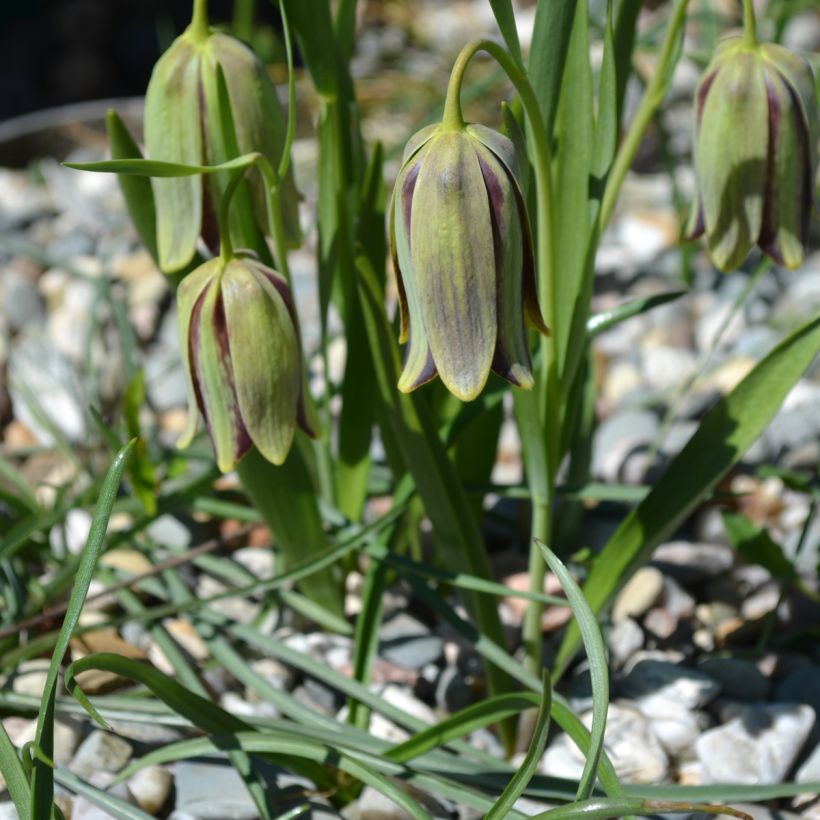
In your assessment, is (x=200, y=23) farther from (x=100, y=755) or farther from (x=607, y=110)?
(x=100, y=755)

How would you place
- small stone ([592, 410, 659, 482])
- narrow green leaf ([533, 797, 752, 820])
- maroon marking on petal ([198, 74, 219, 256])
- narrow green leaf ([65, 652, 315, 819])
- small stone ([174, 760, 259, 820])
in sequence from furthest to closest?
small stone ([592, 410, 659, 482]) → small stone ([174, 760, 259, 820]) → maroon marking on petal ([198, 74, 219, 256]) → narrow green leaf ([65, 652, 315, 819]) → narrow green leaf ([533, 797, 752, 820])

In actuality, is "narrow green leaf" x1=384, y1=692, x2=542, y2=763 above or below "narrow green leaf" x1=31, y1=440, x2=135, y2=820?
below

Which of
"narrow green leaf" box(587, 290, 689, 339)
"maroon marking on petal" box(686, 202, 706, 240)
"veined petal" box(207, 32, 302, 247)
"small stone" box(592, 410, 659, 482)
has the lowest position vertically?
"small stone" box(592, 410, 659, 482)

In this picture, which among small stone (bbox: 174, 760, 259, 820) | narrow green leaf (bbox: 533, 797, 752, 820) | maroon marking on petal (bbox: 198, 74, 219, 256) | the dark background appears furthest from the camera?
the dark background

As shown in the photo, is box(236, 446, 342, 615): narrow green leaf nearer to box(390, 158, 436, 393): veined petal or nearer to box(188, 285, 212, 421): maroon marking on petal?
box(188, 285, 212, 421): maroon marking on petal

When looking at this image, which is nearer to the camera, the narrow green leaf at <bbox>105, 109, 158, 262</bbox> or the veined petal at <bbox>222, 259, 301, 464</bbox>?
the veined petal at <bbox>222, 259, 301, 464</bbox>

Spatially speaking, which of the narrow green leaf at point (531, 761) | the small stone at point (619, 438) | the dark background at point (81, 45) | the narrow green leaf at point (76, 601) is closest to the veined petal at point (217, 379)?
the narrow green leaf at point (76, 601)

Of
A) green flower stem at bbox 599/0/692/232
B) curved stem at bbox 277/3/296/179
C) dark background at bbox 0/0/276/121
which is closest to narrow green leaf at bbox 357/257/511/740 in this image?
curved stem at bbox 277/3/296/179

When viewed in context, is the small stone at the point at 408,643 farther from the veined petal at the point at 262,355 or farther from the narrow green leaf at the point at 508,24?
the narrow green leaf at the point at 508,24
